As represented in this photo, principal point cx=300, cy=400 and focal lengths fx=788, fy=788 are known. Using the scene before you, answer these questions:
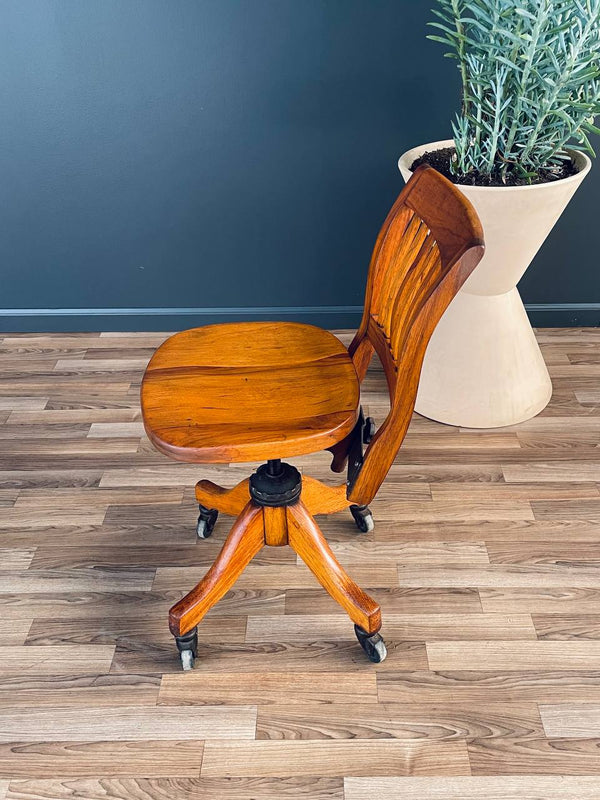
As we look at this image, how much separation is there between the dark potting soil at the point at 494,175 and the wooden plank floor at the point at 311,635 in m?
0.62

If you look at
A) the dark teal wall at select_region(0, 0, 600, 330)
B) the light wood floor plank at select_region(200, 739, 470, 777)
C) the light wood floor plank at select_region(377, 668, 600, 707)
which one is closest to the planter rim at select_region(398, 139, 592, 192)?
the dark teal wall at select_region(0, 0, 600, 330)

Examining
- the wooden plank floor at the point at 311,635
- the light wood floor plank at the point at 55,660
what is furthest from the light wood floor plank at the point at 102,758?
the light wood floor plank at the point at 55,660

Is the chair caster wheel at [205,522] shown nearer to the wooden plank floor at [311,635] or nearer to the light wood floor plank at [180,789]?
the wooden plank floor at [311,635]

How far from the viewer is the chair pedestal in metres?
1.38

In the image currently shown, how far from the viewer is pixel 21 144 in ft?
7.54

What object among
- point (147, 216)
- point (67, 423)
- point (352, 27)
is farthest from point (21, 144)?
point (352, 27)

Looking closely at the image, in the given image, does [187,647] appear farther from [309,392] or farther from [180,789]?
[309,392]

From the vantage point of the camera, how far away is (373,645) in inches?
55.3

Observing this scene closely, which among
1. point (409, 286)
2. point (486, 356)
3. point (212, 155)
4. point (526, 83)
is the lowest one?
point (486, 356)

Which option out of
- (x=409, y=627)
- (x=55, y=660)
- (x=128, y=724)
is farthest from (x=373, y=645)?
(x=55, y=660)

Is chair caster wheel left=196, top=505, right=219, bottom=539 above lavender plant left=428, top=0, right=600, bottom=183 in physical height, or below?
below

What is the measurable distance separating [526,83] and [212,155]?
0.95m

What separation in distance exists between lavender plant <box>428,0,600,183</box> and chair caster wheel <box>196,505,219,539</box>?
3.17 feet

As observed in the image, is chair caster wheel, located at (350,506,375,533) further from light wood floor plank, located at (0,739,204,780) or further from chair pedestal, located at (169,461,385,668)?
light wood floor plank, located at (0,739,204,780)
